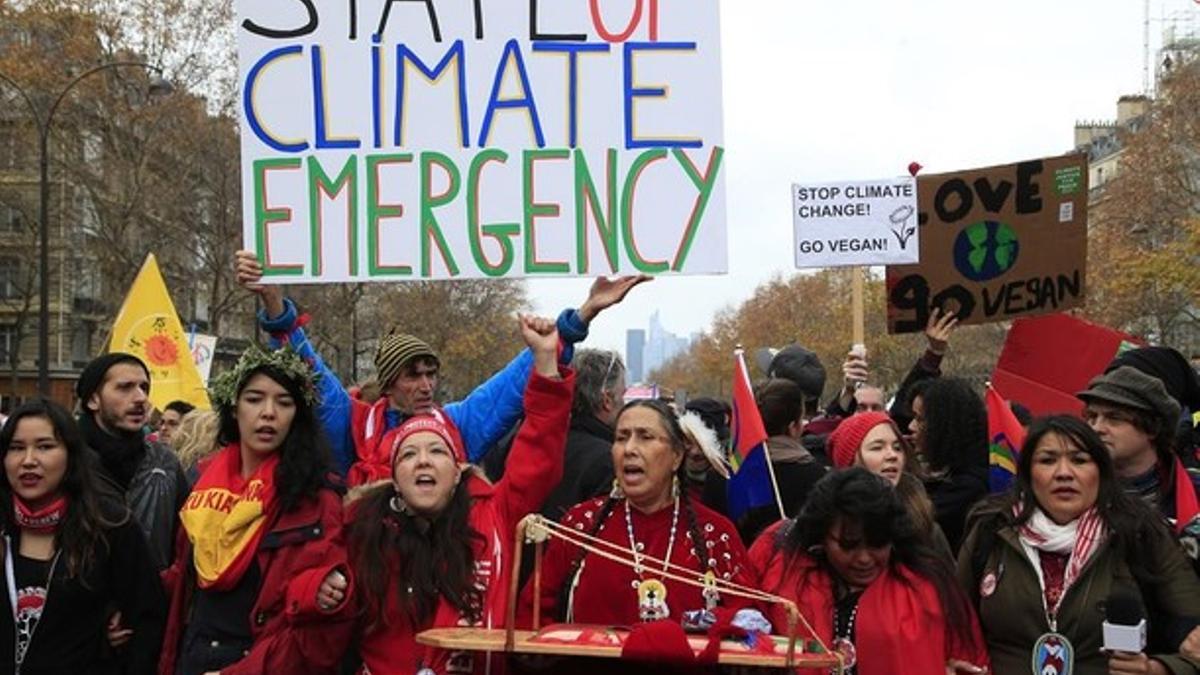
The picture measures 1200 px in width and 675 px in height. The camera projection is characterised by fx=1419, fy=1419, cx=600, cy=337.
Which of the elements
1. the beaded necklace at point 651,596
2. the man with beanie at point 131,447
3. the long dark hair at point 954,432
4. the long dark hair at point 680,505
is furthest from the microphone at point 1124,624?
the man with beanie at point 131,447

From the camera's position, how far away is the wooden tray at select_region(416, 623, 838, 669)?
11.8ft

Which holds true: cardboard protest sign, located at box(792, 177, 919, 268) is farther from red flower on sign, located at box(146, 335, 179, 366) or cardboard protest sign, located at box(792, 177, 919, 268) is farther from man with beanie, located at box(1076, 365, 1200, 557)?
red flower on sign, located at box(146, 335, 179, 366)

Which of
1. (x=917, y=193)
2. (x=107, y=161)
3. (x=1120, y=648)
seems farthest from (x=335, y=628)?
(x=107, y=161)

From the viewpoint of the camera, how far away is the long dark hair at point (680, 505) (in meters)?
4.30

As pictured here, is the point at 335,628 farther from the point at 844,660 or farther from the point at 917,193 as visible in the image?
the point at 917,193

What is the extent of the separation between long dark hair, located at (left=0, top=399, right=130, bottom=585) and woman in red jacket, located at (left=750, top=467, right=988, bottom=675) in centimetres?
221

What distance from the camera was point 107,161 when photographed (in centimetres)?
3469

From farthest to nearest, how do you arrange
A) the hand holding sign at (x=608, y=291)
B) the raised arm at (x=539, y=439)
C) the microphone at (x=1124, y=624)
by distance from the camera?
the hand holding sign at (x=608, y=291) < the raised arm at (x=539, y=439) < the microphone at (x=1124, y=624)

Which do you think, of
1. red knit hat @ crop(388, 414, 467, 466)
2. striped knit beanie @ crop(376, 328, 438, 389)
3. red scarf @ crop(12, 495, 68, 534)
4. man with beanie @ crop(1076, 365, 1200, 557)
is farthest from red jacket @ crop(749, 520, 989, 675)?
red scarf @ crop(12, 495, 68, 534)

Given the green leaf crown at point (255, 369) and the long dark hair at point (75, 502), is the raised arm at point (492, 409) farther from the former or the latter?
the long dark hair at point (75, 502)

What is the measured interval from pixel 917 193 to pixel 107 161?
30.6 m

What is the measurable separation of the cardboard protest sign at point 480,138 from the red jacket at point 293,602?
39.0 inches

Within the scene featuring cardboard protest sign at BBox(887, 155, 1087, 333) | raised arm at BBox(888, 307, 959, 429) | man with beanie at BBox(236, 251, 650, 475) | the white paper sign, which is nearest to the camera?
man with beanie at BBox(236, 251, 650, 475)

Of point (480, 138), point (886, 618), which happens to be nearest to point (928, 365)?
point (480, 138)
